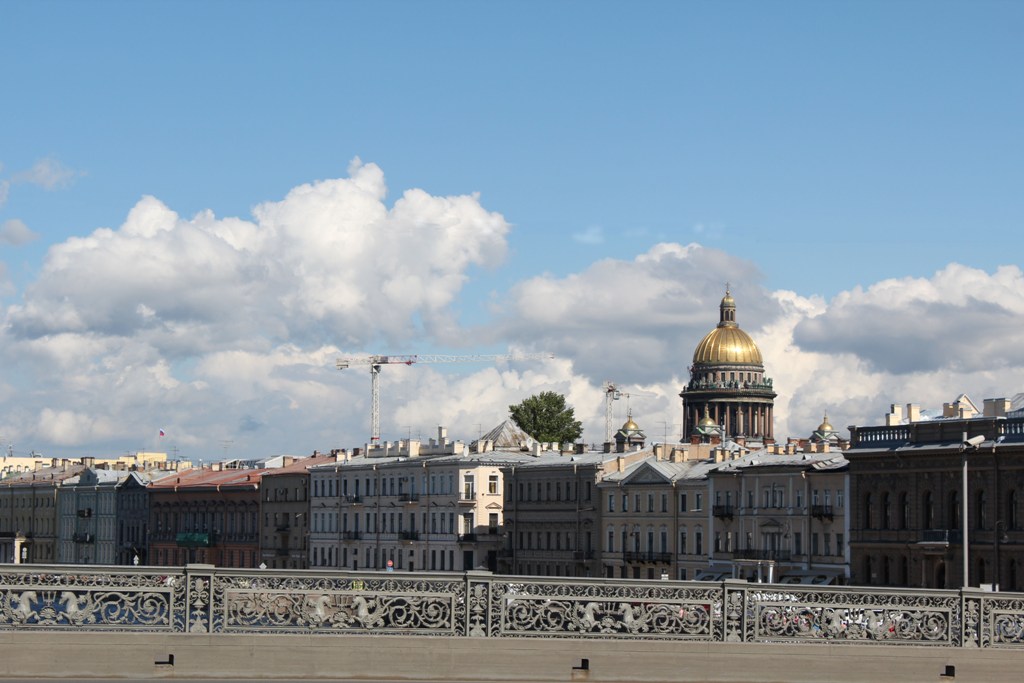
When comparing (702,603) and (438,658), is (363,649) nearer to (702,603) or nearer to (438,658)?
(438,658)

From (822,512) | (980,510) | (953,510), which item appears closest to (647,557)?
(822,512)

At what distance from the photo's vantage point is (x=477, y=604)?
24.4 meters

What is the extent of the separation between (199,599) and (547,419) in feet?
400

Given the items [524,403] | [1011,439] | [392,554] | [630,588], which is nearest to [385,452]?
[392,554]

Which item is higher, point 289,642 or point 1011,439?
point 1011,439

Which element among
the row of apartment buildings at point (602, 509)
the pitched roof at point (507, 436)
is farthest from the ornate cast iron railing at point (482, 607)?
the pitched roof at point (507, 436)

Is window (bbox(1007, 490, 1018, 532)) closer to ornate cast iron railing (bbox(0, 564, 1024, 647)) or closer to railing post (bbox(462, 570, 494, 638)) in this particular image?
ornate cast iron railing (bbox(0, 564, 1024, 647))

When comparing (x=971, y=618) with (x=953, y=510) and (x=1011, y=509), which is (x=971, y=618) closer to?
(x=1011, y=509)

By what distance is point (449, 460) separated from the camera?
107125 mm

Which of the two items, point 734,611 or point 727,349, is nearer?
point 734,611

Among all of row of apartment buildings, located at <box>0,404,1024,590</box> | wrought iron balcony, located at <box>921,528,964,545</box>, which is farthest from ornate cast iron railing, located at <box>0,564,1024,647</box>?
wrought iron balcony, located at <box>921,528,964,545</box>

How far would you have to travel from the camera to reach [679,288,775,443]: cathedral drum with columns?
155 metres

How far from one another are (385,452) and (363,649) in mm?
96648

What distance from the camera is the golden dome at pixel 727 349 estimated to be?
158m
